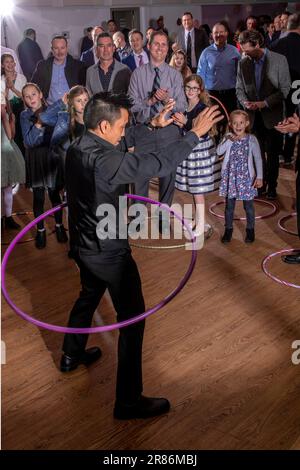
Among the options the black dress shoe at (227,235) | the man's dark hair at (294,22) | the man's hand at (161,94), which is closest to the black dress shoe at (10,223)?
the man's hand at (161,94)

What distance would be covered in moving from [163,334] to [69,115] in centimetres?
238

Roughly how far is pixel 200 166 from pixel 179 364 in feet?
8.76

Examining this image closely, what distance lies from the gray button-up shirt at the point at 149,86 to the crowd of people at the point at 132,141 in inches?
0.4

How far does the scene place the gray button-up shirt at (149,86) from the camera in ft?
19.1

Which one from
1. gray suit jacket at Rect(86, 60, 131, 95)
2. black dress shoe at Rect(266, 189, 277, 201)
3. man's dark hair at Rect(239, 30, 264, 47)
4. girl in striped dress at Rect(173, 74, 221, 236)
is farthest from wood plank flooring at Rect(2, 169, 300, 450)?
man's dark hair at Rect(239, 30, 264, 47)

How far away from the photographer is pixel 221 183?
5742mm

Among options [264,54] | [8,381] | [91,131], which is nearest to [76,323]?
[8,381]

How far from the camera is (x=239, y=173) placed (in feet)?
18.4

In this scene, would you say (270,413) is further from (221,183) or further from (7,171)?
(7,171)

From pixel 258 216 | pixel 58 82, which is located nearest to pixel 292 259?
pixel 258 216

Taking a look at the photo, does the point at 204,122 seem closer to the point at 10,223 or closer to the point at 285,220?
the point at 285,220

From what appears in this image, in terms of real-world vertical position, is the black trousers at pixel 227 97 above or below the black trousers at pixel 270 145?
above

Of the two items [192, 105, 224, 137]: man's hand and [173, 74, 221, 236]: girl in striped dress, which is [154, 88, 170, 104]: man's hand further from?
[192, 105, 224, 137]: man's hand

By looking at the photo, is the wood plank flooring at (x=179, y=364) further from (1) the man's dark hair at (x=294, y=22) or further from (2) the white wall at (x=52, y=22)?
(2) the white wall at (x=52, y=22)
